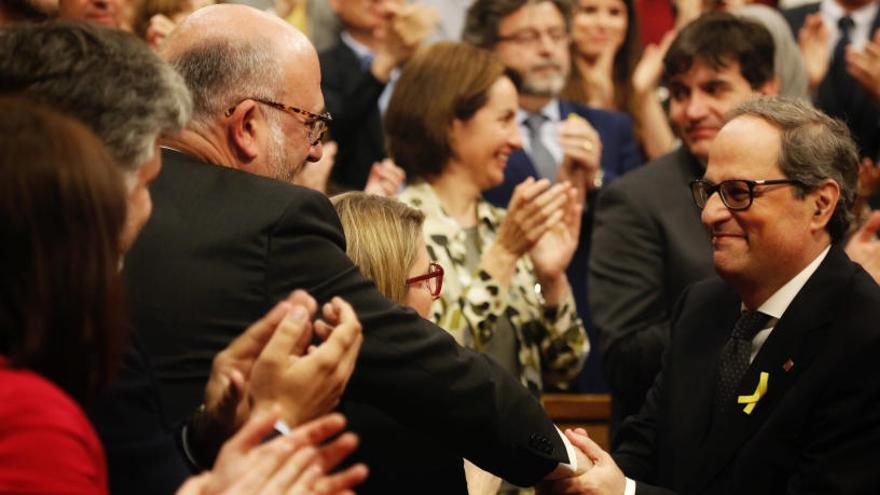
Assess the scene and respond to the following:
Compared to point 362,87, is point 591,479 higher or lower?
higher

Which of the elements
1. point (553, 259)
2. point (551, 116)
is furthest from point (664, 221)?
point (551, 116)

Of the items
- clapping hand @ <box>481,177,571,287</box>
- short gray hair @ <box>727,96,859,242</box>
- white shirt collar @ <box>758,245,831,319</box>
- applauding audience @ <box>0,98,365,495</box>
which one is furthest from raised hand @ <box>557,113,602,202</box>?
applauding audience @ <box>0,98,365,495</box>

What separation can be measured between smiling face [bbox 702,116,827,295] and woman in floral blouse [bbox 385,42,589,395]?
926 millimetres

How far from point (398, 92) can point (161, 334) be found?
2193mm

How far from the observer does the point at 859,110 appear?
5.48 m

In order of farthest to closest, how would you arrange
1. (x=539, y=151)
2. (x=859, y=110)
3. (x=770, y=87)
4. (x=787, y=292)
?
(x=859, y=110) < (x=539, y=151) < (x=770, y=87) < (x=787, y=292)

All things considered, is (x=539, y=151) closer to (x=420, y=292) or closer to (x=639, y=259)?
(x=639, y=259)

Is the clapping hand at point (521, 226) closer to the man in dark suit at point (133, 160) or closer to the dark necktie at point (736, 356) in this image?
the dark necktie at point (736, 356)

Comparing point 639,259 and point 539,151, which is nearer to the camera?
point 639,259

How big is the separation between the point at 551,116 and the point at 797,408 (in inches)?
102

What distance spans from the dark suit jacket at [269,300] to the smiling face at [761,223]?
720 millimetres

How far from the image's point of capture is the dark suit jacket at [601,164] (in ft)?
15.7

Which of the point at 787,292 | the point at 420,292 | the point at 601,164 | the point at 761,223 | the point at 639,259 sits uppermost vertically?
the point at 761,223

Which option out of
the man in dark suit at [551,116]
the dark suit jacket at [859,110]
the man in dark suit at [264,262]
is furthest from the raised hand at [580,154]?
the man in dark suit at [264,262]
